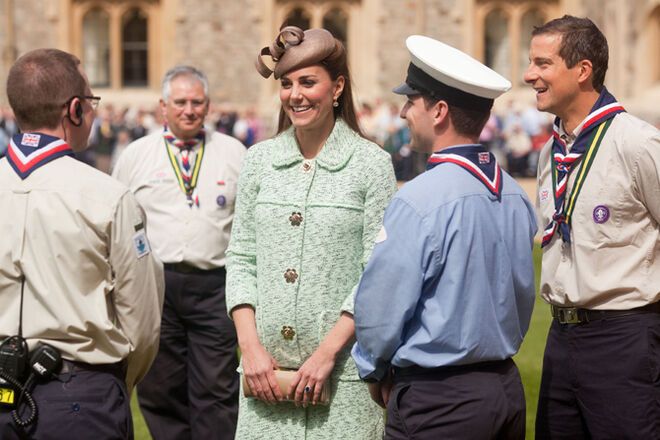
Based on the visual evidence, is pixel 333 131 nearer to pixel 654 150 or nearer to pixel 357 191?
pixel 357 191

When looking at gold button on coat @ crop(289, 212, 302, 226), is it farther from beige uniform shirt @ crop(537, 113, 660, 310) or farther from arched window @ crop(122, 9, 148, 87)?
arched window @ crop(122, 9, 148, 87)

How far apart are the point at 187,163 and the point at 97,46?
76.0ft

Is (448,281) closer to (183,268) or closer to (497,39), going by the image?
(183,268)

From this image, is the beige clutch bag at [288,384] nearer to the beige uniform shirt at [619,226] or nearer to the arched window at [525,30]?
the beige uniform shirt at [619,226]

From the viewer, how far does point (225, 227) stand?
633 centimetres

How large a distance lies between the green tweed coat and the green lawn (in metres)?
2.86

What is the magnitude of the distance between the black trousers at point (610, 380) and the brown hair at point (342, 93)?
4.00ft

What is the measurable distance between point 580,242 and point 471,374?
1010mm

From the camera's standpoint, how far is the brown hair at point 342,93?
14.5 feet

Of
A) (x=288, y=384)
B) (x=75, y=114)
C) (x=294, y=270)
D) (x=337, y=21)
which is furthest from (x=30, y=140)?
(x=337, y=21)

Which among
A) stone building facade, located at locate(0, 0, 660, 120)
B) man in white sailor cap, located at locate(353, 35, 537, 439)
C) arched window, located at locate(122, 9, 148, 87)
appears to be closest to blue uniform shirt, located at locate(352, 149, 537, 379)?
man in white sailor cap, located at locate(353, 35, 537, 439)

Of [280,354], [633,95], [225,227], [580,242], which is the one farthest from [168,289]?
[633,95]

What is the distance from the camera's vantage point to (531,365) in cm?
810

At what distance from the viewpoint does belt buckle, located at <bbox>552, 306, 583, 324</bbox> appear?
14.9ft
